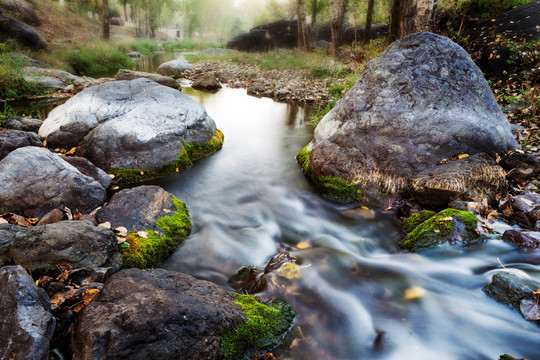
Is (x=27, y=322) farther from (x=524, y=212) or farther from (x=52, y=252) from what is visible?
(x=524, y=212)

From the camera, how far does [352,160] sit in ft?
17.8

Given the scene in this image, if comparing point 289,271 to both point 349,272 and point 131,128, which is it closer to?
point 349,272

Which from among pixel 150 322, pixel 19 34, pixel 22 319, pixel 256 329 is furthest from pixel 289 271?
pixel 19 34

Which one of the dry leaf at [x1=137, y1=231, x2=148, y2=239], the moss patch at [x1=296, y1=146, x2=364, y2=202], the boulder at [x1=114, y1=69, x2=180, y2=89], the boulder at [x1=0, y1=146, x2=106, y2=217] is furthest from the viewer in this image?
the boulder at [x1=114, y1=69, x2=180, y2=89]

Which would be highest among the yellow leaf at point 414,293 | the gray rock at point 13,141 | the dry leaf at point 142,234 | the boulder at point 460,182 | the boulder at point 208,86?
the boulder at point 208,86

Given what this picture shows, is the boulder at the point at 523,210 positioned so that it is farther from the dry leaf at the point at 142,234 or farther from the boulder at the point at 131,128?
the boulder at the point at 131,128

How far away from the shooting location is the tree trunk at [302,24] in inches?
836

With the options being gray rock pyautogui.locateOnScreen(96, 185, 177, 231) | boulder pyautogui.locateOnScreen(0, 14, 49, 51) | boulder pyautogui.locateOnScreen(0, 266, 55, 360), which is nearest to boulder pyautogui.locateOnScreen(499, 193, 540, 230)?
gray rock pyautogui.locateOnScreen(96, 185, 177, 231)

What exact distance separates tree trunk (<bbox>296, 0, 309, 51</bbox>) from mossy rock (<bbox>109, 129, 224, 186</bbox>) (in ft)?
55.7

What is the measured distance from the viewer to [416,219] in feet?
14.6

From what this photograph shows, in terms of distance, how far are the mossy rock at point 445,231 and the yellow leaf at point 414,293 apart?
2.32 feet

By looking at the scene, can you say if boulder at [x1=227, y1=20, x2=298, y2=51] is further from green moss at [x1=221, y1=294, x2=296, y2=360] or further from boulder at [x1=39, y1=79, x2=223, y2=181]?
green moss at [x1=221, y1=294, x2=296, y2=360]

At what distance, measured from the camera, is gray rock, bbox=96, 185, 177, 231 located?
407cm

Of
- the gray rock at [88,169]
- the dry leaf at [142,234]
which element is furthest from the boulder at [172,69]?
the dry leaf at [142,234]
